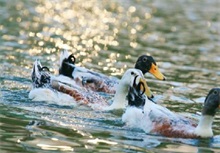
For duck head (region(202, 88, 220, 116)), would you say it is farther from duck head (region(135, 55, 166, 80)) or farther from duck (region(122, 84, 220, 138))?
duck head (region(135, 55, 166, 80))

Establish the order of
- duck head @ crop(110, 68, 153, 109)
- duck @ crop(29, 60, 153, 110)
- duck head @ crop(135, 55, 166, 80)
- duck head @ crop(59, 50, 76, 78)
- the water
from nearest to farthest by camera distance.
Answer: the water < duck head @ crop(110, 68, 153, 109) < duck @ crop(29, 60, 153, 110) < duck head @ crop(135, 55, 166, 80) < duck head @ crop(59, 50, 76, 78)

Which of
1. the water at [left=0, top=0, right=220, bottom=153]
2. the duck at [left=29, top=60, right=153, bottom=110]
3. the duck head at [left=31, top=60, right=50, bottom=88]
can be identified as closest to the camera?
the water at [left=0, top=0, right=220, bottom=153]

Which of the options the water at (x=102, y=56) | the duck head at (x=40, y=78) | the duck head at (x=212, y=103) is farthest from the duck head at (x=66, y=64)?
the duck head at (x=212, y=103)

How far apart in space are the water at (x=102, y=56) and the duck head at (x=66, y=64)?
1.01 metres

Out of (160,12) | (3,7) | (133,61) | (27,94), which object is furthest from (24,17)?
(27,94)

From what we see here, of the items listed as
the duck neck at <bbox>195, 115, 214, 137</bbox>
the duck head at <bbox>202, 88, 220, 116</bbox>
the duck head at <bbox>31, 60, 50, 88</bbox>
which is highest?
the duck head at <bbox>31, 60, 50, 88</bbox>

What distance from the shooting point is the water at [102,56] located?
11.1 metres

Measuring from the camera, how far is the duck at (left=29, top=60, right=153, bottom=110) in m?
13.8

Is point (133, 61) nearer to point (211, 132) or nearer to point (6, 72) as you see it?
point (6, 72)

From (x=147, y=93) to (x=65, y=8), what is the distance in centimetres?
2554

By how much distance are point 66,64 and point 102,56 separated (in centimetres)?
580

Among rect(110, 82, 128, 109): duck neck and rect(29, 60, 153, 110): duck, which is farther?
rect(110, 82, 128, 109): duck neck

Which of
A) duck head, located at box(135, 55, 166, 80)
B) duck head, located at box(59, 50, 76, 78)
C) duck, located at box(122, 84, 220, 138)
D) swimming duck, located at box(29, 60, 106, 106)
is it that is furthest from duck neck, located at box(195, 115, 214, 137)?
duck head, located at box(59, 50, 76, 78)

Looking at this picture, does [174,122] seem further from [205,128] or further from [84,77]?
[84,77]
